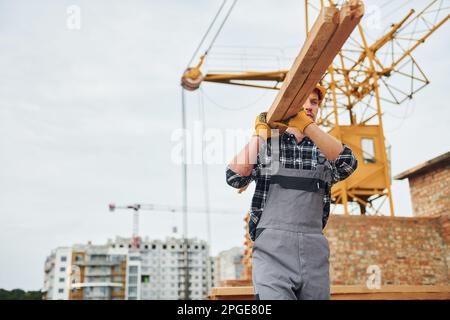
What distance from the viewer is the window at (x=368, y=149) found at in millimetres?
14000

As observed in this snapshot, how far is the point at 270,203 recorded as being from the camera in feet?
6.50

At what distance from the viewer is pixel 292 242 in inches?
73.5

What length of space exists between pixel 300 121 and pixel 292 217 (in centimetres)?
45

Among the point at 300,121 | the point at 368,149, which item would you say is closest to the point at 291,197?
the point at 300,121

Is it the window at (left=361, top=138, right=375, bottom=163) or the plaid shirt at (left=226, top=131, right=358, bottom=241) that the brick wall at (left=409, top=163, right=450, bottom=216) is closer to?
the window at (left=361, top=138, right=375, bottom=163)

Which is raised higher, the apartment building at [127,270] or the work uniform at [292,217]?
the apartment building at [127,270]

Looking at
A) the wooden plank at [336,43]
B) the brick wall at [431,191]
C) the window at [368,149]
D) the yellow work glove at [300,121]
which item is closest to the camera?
the wooden plank at [336,43]

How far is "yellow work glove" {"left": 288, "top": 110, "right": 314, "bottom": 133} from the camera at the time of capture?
195cm

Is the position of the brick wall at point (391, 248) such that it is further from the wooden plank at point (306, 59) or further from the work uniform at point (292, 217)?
the wooden plank at point (306, 59)

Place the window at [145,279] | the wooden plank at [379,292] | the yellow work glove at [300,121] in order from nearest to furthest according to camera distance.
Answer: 1. the yellow work glove at [300,121]
2. the wooden plank at [379,292]
3. the window at [145,279]

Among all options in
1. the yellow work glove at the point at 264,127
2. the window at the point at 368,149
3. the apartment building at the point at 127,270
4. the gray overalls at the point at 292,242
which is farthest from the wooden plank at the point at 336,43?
the apartment building at the point at 127,270

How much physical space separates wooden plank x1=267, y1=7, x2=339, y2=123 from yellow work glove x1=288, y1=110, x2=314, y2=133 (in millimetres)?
57
